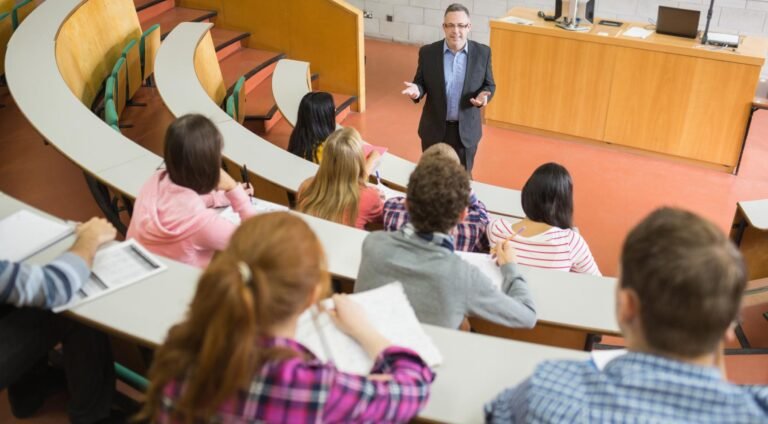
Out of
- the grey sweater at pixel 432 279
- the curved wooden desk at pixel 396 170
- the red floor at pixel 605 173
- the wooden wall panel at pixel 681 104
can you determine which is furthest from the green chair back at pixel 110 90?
the wooden wall panel at pixel 681 104

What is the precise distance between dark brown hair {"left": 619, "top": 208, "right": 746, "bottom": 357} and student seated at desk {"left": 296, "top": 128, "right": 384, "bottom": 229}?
179 centimetres

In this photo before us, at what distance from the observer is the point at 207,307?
1191mm

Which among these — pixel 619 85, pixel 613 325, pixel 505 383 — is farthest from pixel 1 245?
pixel 619 85

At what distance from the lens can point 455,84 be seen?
4477 mm

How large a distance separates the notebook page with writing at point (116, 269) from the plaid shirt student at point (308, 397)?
815 millimetres

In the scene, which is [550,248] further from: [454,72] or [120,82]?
[120,82]

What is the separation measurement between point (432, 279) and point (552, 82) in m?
4.67

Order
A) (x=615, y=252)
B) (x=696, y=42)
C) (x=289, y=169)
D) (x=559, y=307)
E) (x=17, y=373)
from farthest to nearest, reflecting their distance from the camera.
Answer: (x=696, y=42)
(x=615, y=252)
(x=289, y=169)
(x=559, y=307)
(x=17, y=373)

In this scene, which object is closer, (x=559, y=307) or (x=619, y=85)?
(x=559, y=307)

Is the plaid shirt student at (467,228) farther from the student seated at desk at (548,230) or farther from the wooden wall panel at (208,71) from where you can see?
the wooden wall panel at (208,71)

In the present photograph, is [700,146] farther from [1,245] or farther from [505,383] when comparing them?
[1,245]

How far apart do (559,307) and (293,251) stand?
126 cm

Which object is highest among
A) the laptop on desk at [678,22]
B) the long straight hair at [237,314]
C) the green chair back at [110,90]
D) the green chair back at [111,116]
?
the long straight hair at [237,314]

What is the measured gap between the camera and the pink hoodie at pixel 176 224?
2359 mm
